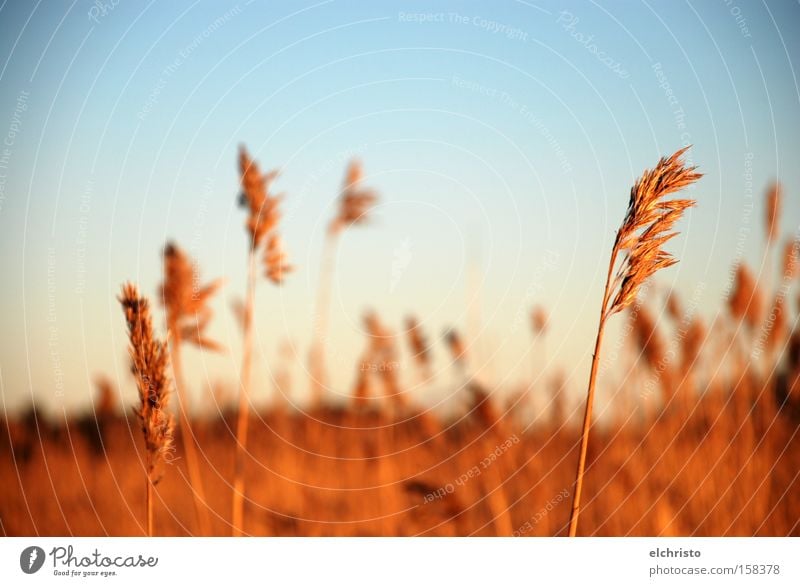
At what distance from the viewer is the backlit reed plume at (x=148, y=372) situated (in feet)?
6.87

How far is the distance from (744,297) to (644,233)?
1.95 m

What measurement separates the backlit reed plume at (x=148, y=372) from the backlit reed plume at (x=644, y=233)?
121 centimetres

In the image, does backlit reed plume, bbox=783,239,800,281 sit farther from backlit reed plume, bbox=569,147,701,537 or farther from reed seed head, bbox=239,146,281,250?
reed seed head, bbox=239,146,281,250

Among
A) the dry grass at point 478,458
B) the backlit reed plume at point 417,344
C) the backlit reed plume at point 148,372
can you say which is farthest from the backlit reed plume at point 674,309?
the backlit reed plume at point 148,372

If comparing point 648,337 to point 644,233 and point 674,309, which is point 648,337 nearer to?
point 674,309

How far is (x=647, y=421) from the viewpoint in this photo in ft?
13.2

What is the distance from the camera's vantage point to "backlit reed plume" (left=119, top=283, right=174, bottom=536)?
209cm

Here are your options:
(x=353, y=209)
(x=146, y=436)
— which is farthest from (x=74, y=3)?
(x=146, y=436)
